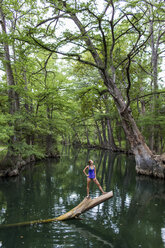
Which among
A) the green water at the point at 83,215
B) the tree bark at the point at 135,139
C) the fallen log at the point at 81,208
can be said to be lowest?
the green water at the point at 83,215

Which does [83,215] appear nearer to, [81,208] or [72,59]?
[81,208]

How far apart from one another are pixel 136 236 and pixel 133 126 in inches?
375

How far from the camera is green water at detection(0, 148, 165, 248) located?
5629 millimetres

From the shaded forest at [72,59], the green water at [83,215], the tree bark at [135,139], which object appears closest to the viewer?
the green water at [83,215]

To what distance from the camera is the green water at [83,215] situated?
18.5 ft

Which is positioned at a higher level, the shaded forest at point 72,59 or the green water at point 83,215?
the shaded forest at point 72,59

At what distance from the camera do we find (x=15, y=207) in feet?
27.2

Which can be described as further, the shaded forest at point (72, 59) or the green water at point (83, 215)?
the shaded forest at point (72, 59)

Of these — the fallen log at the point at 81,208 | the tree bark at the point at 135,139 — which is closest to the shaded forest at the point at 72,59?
the tree bark at the point at 135,139

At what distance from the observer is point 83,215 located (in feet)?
24.4

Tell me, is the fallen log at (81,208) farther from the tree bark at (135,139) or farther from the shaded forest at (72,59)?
the tree bark at (135,139)

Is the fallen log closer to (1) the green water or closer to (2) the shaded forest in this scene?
(1) the green water

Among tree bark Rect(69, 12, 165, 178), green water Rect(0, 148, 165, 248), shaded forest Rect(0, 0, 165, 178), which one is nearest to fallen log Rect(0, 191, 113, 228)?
green water Rect(0, 148, 165, 248)

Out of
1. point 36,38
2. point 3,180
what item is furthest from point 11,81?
point 3,180
